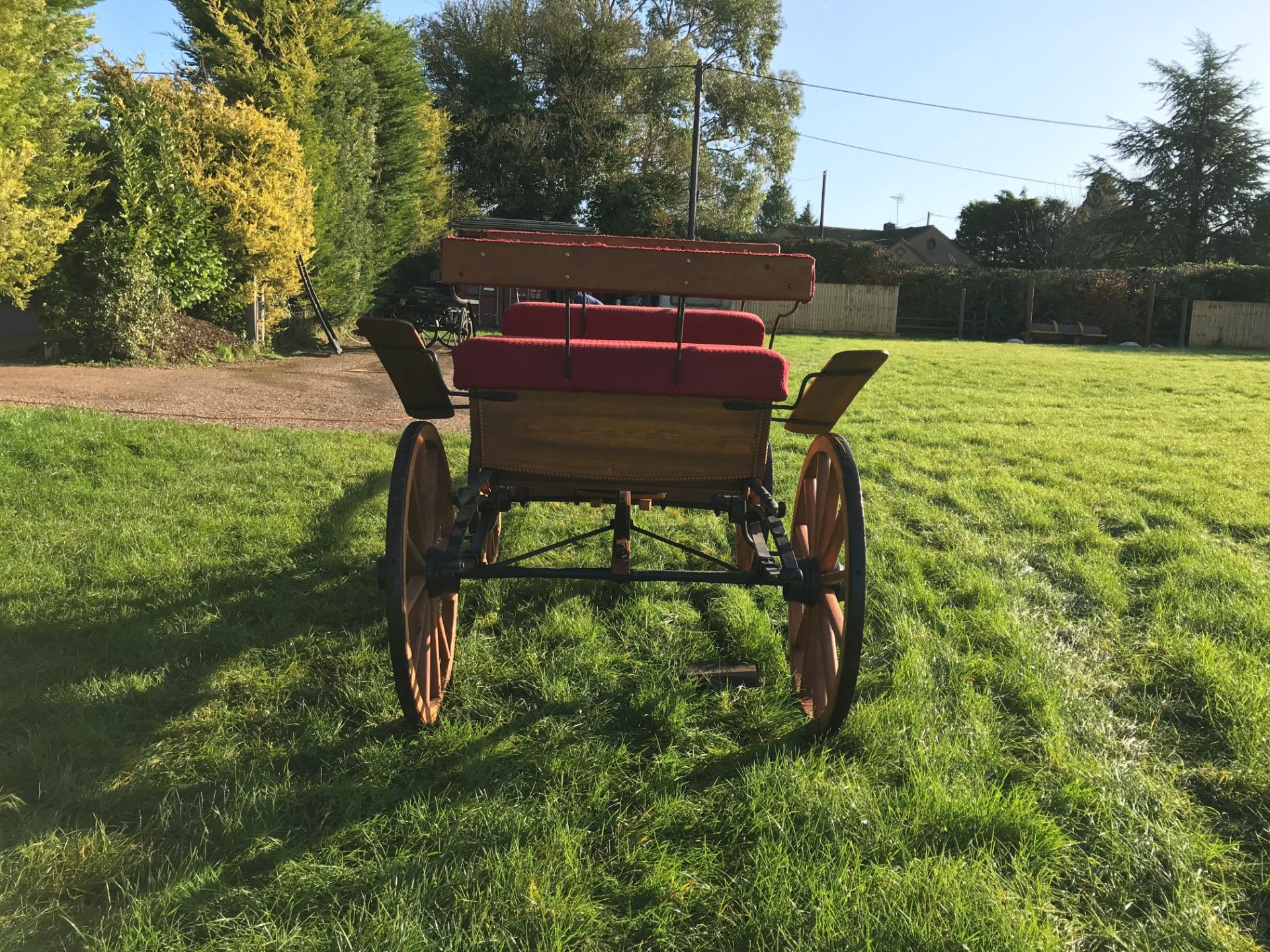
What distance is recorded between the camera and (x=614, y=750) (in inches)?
85.2

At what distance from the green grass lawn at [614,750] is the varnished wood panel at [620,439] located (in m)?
0.68

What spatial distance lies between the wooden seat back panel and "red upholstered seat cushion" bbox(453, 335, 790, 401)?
15 centimetres

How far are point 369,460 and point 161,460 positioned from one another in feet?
4.12

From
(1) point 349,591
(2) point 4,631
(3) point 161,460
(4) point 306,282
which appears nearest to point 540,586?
(1) point 349,591

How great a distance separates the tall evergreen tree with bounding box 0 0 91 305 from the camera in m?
7.37

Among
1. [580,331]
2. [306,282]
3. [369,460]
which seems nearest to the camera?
[580,331]

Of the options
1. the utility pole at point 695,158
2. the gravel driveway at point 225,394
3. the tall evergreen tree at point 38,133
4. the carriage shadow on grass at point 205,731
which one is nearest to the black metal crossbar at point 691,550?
the carriage shadow on grass at point 205,731

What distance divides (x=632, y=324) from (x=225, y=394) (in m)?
6.17

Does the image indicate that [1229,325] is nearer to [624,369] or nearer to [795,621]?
[795,621]

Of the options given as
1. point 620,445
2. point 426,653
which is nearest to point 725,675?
point 620,445

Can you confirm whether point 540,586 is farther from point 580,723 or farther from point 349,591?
point 580,723

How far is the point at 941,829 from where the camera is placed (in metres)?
1.82

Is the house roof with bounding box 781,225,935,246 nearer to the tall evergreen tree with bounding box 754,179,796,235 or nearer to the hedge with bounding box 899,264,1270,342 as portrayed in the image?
the tall evergreen tree with bounding box 754,179,796,235

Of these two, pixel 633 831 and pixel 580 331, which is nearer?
pixel 633 831
